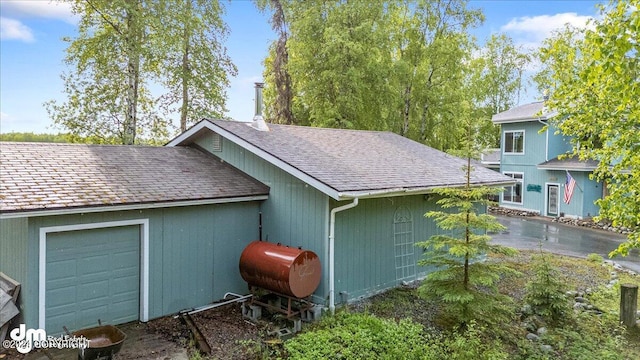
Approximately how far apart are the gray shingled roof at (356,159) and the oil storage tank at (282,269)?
4.67ft

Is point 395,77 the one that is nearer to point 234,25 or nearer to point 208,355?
point 234,25

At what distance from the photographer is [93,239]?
7.11 meters

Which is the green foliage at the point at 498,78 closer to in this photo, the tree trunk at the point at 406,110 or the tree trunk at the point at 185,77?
the tree trunk at the point at 406,110

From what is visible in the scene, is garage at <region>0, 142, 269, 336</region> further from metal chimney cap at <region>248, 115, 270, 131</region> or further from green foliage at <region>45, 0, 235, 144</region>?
green foliage at <region>45, 0, 235, 144</region>

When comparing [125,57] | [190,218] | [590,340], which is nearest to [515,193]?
[590,340]

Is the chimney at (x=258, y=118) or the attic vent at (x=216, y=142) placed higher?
the chimney at (x=258, y=118)

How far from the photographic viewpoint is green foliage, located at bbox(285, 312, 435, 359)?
6133 mm

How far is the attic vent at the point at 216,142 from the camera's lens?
1023 centimetres

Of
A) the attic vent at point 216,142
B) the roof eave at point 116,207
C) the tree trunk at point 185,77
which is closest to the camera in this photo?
the roof eave at point 116,207

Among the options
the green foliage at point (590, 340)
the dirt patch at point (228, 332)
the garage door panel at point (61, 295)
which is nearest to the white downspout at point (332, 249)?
the dirt patch at point (228, 332)

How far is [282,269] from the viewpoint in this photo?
291 inches

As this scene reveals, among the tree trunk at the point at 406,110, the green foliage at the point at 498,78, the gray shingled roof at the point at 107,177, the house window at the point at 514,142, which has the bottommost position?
the gray shingled roof at the point at 107,177

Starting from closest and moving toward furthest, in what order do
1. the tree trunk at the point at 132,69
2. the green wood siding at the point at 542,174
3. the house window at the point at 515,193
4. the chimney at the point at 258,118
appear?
the chimney at the point at 258,118
the tree trunk at the point at 132,69
the green wood siding at the point at 542,174
the house window at the point at 515,193

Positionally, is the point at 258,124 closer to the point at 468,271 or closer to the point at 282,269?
the point at 282,269
